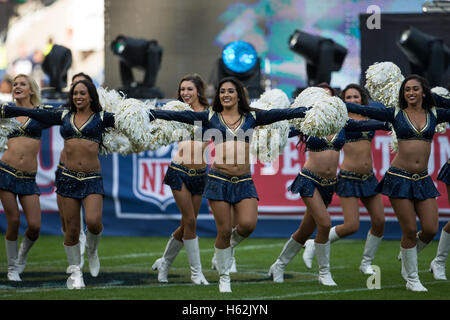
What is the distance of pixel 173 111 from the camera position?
6531 millimetres

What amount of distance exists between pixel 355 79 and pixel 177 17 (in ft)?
8.18

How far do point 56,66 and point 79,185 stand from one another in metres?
4.45

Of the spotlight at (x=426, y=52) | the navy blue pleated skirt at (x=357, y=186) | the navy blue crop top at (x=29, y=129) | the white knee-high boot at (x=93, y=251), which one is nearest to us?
the white knee-high boot at (x=93, y=251)

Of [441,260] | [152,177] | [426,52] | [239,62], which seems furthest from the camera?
[152,177]

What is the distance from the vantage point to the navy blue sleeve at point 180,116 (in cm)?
650

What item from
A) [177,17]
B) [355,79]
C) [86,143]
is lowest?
[86,143]

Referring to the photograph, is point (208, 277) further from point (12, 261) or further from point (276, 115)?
point (276, 115)

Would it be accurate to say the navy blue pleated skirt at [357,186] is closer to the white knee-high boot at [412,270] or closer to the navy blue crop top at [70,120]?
the white knee-high boot at [412,270]

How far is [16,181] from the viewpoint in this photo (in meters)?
7.45

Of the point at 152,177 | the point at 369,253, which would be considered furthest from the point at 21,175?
the point at 152,177

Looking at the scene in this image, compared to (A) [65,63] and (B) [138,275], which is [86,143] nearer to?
(B) [138,275]

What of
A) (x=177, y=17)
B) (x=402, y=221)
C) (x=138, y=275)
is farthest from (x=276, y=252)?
(x=177, y=17)

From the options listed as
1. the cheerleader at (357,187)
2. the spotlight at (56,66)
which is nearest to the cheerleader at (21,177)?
the cheerleader at (357,187)

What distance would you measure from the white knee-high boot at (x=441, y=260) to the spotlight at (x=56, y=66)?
5118 mm
